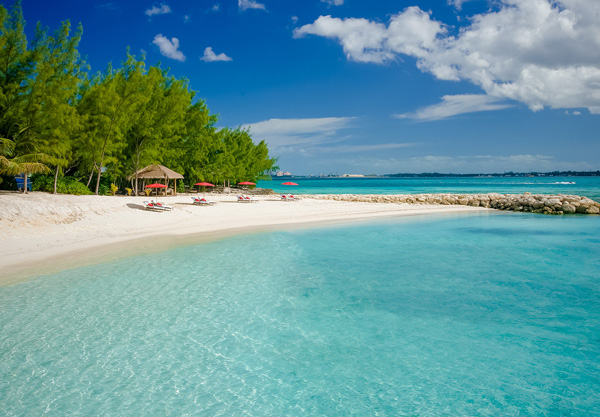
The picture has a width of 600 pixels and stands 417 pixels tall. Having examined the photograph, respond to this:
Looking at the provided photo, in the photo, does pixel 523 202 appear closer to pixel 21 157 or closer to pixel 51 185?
pixel 51 185

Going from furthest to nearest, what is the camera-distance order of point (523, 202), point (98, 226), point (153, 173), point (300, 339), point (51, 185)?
1. point (523, 202)
2. point (153, 173)
3. point (51, 185)
4. point (98, 226)
5. point (300, 339)

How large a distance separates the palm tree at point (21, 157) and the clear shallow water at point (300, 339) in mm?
15012

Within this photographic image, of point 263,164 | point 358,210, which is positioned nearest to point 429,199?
point 358,210

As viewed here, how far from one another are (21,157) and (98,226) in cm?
957

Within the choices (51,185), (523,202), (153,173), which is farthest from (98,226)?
(523,202)

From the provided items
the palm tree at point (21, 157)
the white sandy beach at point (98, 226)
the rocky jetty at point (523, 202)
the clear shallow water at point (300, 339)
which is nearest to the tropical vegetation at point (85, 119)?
the palm tree at point (21, 157)

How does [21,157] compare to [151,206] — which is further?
[151,206]

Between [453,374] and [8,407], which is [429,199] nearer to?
[453,374]

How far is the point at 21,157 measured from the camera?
23.1 metres

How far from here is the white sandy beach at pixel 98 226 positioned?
1285 cm

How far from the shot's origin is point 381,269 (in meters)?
12.9

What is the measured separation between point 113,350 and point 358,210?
27.7 meters

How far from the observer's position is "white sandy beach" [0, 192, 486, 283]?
42.2ft

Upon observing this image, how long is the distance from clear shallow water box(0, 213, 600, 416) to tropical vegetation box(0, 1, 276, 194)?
17.1m
